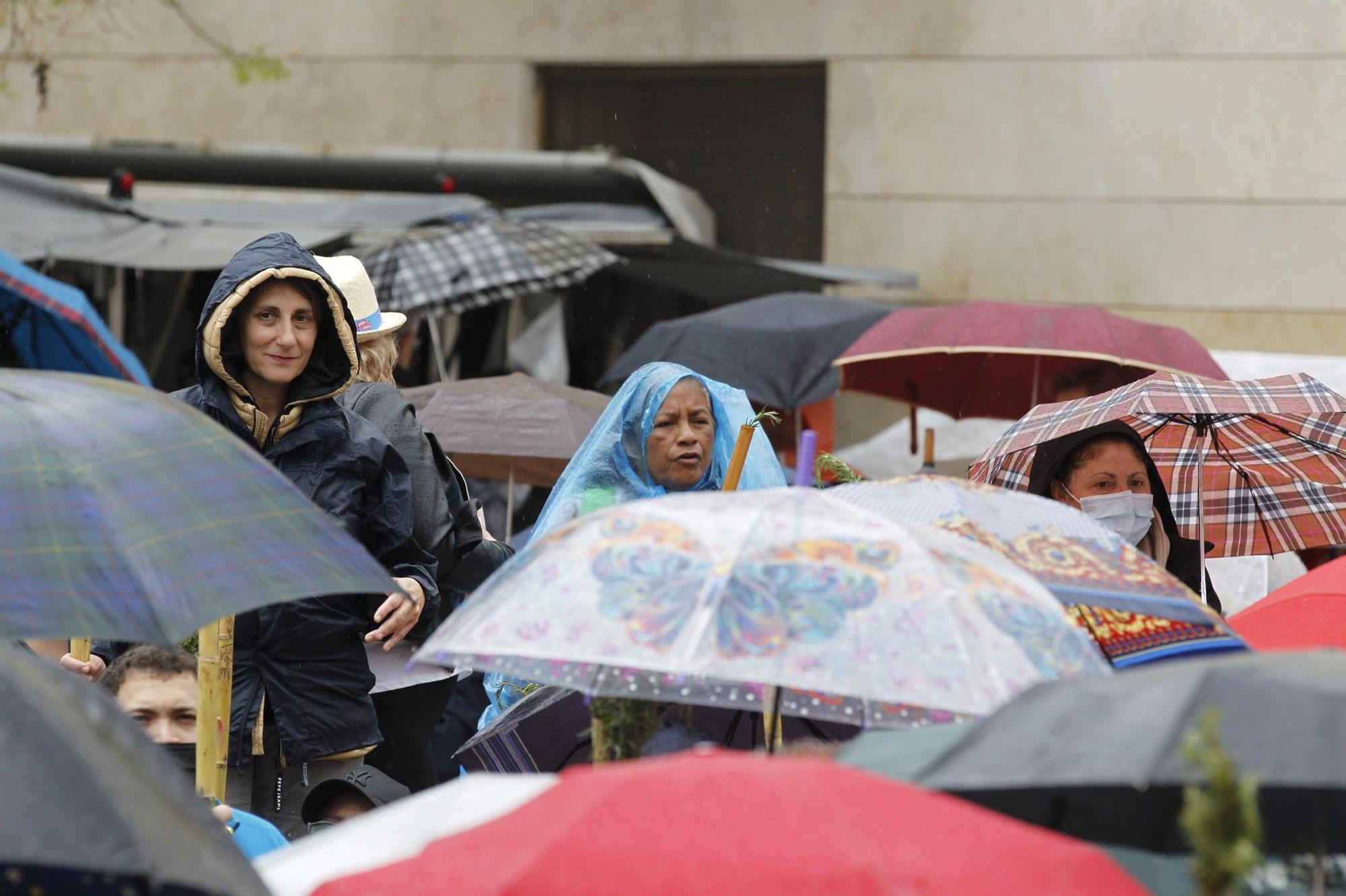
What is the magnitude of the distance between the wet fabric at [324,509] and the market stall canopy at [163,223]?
15.8 ft

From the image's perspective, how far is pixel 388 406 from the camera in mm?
5227

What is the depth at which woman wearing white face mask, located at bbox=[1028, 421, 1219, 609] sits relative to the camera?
5.62m

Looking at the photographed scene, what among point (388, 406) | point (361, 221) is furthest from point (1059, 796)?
point (361, 221)

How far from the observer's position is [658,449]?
5707 mm

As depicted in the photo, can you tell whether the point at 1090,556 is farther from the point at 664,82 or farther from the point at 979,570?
the point at 664,82

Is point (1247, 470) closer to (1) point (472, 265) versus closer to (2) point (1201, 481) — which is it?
(2) point (1201, 481)


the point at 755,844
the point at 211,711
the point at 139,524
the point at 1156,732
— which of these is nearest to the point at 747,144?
the point at 211,711

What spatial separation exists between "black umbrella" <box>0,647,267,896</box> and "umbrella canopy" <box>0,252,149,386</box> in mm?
5399

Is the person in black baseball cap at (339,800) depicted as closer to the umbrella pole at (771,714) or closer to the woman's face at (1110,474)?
the umbrella pole at (771,714)

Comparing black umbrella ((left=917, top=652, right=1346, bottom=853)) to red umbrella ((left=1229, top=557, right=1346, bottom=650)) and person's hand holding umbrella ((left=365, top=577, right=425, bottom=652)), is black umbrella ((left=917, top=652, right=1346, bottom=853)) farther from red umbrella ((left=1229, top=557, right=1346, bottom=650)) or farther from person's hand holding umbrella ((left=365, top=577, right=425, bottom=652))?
person's hand holding umbrella ((left=365, top=577, right=425, bottom=652))

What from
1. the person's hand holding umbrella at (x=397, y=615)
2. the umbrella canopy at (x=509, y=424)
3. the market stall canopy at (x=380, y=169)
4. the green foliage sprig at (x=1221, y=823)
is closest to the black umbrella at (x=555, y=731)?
the person's hand holding umbrella at (x=397, y=615)

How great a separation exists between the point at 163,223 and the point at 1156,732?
28.9 feet

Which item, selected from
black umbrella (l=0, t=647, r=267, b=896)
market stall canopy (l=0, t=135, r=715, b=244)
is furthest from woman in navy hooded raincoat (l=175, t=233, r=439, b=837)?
market stall canopy (l=0, t=135, r=715, b=244)

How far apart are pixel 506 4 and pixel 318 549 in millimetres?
11014
